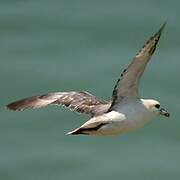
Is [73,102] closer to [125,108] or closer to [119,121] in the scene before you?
[125,108]

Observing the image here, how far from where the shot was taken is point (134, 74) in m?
9.84

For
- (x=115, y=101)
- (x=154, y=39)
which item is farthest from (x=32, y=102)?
(x=154, y=39)

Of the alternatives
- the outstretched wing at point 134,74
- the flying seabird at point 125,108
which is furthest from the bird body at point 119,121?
the outstretched wing at point 134,74

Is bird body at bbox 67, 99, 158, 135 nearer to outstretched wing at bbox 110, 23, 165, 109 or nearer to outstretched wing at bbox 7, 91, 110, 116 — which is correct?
outstretched wing at bbox 110, 23, 165, 109

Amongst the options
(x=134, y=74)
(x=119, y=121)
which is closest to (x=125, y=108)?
(x=119, y=121)

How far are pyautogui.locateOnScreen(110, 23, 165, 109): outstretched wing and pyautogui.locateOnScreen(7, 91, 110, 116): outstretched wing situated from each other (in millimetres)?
251

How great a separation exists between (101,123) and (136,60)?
73 centimetres

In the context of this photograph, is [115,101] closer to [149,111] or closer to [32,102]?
[149,111]

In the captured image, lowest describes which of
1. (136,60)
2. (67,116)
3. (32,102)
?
(67,116)

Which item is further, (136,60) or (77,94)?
(77,94)

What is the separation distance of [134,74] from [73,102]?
102cm

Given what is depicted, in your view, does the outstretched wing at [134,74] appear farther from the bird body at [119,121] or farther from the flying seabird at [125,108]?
the bird body at [119,121]

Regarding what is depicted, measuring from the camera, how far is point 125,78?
991 cm

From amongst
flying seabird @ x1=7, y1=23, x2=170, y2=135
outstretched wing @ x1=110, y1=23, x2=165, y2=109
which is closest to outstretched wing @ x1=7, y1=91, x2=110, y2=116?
flying seabird @ x1=7, y1=23, x2=170, y2=135
